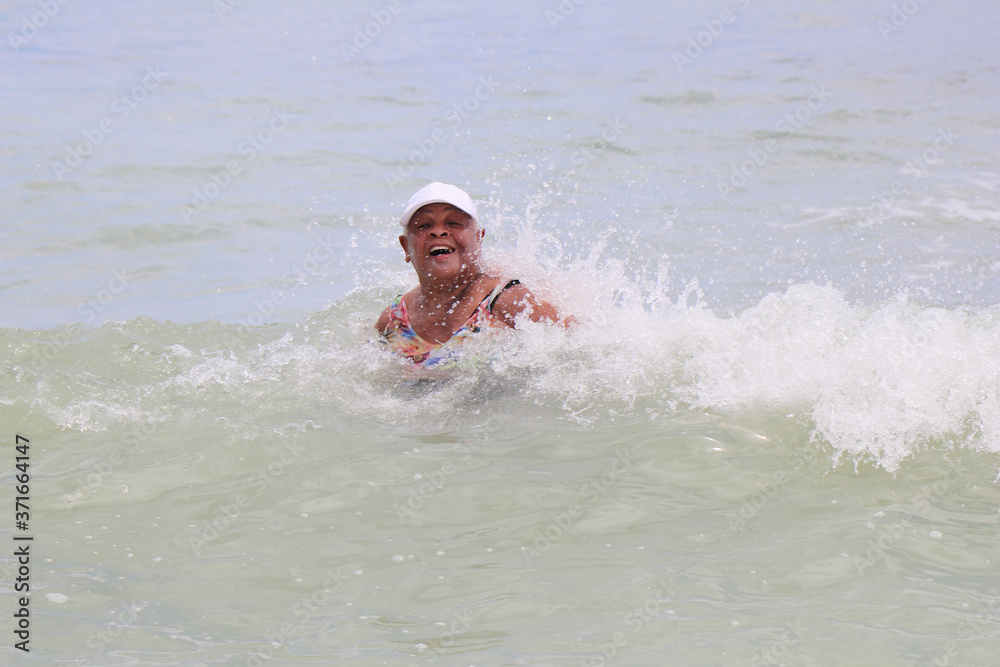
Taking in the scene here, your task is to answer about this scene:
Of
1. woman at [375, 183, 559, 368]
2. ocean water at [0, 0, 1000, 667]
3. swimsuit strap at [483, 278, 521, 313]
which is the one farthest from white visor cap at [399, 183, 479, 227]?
ocean water at [0, 0, 1000, 667]

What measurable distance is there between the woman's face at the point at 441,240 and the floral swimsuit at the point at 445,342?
24cm

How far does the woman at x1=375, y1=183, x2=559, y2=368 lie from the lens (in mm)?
5652

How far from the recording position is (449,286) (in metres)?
5.93

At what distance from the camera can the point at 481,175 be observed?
39.2ft

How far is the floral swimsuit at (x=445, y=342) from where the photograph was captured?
19.0 ft

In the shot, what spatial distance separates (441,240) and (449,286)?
1.16ft

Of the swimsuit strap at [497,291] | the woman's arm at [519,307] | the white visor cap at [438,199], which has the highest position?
the white visor cap at [438,199]

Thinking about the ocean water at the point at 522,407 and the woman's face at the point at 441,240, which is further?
the woman's face at the point at 441,240

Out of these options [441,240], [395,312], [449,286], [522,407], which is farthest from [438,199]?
[522,407]

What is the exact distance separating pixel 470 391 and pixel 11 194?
25.0 feet

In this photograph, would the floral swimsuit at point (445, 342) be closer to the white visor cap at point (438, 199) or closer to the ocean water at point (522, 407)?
the ocean water at point (522, 407)

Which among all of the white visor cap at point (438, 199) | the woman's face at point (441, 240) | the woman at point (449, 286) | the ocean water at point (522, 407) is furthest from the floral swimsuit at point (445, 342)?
the white visor cap at point (438, 199)

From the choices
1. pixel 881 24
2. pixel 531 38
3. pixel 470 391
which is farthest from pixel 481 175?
pixel 881 24

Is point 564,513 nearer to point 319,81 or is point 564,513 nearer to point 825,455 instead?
point 825,455
